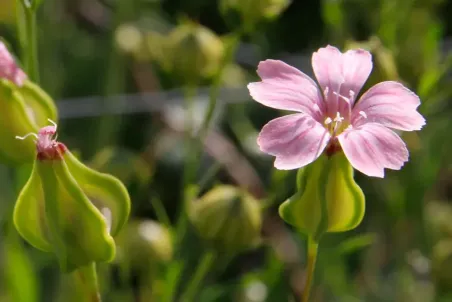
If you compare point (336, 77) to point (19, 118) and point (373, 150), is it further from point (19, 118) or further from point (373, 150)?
point (19, 118)

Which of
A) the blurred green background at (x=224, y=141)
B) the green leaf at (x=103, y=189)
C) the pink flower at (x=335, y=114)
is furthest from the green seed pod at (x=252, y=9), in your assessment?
the green leaf at (x=103, y=189)

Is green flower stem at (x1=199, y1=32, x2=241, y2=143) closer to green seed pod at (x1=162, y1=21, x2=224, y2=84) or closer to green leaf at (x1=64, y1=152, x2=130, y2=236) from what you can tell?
green seed pod at (x1=162, y1=21, x2=224, y2=84)

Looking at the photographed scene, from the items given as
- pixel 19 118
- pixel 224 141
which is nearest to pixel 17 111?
pixel 19 118

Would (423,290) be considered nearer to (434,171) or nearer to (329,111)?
(434,171)

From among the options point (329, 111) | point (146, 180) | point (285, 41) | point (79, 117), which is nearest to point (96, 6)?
point (79, 117)

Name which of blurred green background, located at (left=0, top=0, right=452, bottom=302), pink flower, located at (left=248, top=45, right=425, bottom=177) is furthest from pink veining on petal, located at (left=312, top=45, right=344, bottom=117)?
blurred green background, located at (left=0, top=0, right=452, bottom=302)
